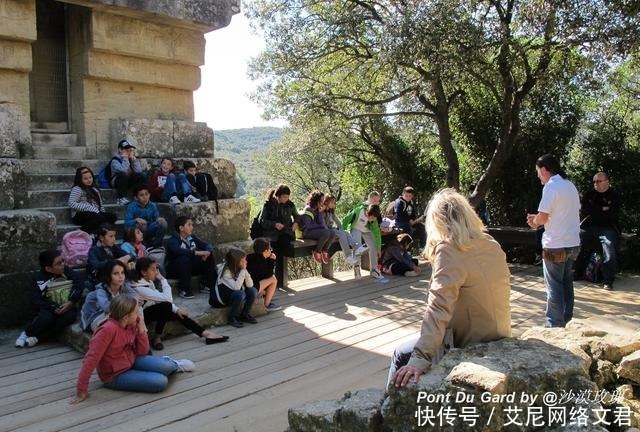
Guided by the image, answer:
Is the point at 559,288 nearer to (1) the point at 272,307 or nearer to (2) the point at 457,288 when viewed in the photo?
(2) the point at 457,288

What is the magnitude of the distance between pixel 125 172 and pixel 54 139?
1013mm

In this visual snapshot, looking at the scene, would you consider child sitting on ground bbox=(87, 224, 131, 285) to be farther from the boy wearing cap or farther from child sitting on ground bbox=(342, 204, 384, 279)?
child sitting on ground bbox=(342, 204, 384, 279)

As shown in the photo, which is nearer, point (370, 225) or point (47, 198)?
point (47, 198)

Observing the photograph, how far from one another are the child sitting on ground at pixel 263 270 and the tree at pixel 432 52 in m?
4.42

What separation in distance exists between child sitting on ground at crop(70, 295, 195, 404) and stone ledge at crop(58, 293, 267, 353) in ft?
2.66

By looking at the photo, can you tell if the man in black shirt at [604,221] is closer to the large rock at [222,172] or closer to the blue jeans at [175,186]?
the large rock at [222,172]

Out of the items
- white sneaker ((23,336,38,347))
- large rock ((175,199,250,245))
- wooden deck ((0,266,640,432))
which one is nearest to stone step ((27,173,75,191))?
large rock ((175,199,250,245))

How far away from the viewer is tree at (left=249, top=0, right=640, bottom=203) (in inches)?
332

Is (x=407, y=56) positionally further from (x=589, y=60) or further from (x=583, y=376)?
(x=583, y=376)

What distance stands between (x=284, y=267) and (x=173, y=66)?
9.88 ft

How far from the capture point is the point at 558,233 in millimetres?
4715

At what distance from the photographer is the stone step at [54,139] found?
6.34m

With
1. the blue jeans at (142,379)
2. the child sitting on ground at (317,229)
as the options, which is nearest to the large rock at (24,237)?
the blue jeans at (142,379)

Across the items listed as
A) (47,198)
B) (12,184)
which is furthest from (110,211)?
(12,184)
